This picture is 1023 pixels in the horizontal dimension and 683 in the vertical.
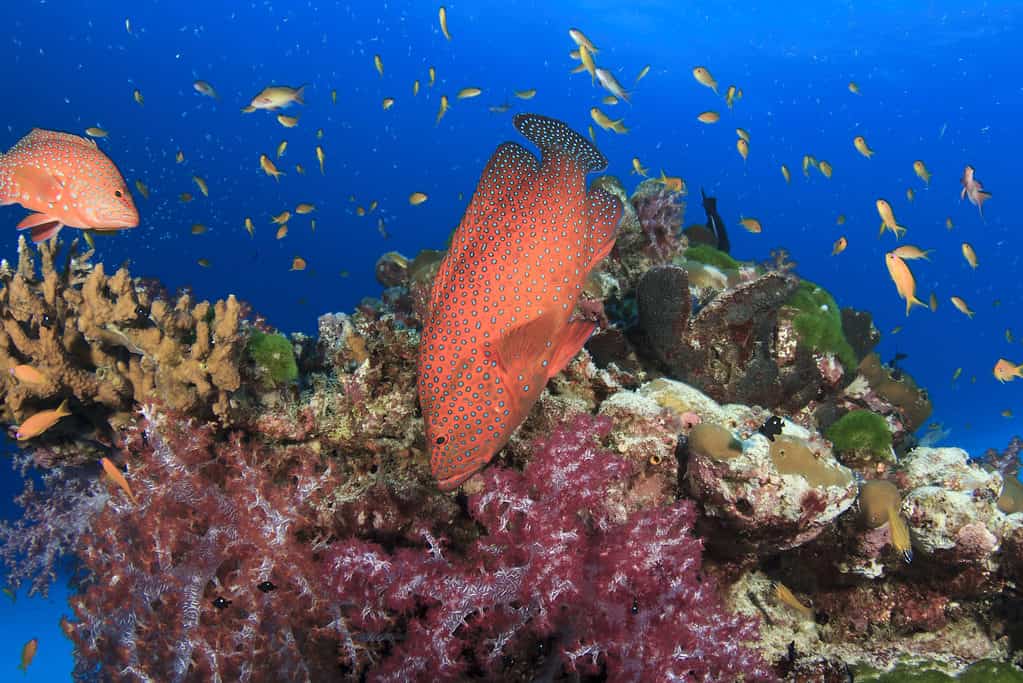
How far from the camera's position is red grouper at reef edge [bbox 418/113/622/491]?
3.12 m

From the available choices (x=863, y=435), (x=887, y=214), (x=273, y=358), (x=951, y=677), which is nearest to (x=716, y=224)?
(x=887, y=214)

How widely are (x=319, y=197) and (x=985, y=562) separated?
88135 mm

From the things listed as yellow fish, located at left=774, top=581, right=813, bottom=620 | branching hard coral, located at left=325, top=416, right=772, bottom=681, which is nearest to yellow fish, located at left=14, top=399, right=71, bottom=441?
branching hard coral, located at left=325, top=416, right=772, bottom=681

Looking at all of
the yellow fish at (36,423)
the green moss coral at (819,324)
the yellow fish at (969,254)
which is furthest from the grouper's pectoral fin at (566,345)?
the yellow fish at (969,254)

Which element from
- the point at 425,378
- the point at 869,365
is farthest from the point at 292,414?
the point at 869,365

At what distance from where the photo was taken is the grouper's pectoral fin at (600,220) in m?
3.96

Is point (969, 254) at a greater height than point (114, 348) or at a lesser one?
greater

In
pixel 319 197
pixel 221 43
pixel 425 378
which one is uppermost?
pixel 425 378

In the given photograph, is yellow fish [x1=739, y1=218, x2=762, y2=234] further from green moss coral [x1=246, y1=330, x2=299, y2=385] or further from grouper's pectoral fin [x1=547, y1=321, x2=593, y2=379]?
green moss coral [x1=246, y1=330, x2=299, y2=385]

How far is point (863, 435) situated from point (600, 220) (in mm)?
3475

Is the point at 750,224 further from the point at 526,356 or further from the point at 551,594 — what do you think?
the point at 551,594

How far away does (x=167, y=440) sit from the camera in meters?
3.76

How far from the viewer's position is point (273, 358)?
4832 millimetres

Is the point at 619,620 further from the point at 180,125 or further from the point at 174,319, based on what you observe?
the point at 180,125
